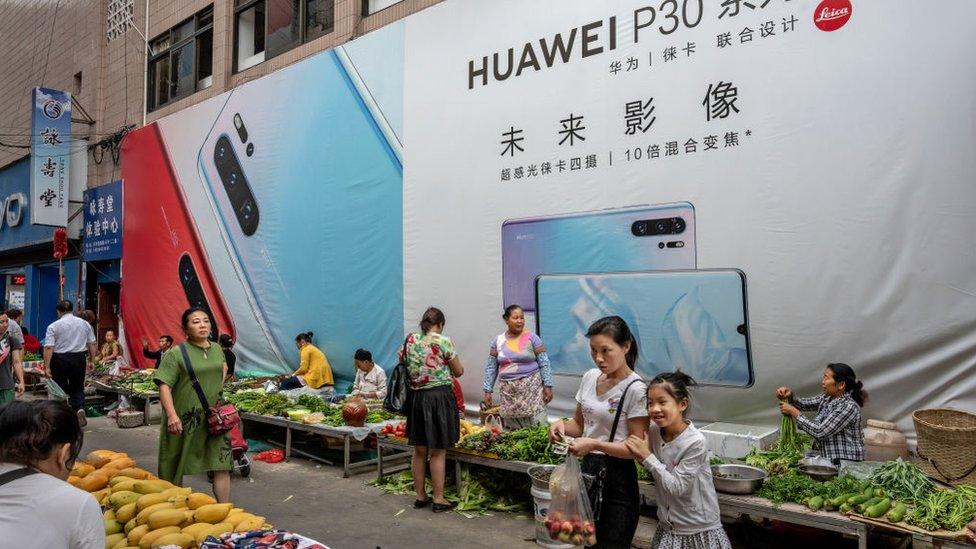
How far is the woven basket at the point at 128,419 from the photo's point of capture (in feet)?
Result: 34.2

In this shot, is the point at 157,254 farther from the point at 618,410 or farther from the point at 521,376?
the point at 618,410

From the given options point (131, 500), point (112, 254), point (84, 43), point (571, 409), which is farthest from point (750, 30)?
point (84, 43)

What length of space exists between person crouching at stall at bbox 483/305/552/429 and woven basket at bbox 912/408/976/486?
318 cm

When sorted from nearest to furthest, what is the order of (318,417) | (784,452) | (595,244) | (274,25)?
(784,452), (595,244), (318,417), (274,25)

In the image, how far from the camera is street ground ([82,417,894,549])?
5.29 meters

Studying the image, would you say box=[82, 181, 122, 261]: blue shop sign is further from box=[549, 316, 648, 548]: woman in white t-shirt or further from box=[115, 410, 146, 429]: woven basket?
box=[549, 316, 648, 548]: woman in white t-shirt

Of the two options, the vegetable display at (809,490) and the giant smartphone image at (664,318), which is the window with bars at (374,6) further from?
the vegetable display at (809,490)

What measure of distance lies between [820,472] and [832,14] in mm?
3933

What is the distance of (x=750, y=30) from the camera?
21.3 ft

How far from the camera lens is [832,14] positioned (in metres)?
6.02

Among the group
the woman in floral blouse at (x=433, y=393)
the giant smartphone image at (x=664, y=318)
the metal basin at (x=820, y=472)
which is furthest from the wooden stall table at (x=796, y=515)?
the woman in floral blouse at (x=433, y=393)

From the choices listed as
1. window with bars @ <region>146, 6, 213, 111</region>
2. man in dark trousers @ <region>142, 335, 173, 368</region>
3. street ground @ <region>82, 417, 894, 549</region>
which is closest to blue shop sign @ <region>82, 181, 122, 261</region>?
window with bars @ <region>146, 6, 213, 111</region>

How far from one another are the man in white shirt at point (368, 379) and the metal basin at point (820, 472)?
18.3 feet

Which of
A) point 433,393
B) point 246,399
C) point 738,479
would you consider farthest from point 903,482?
point 246,399
